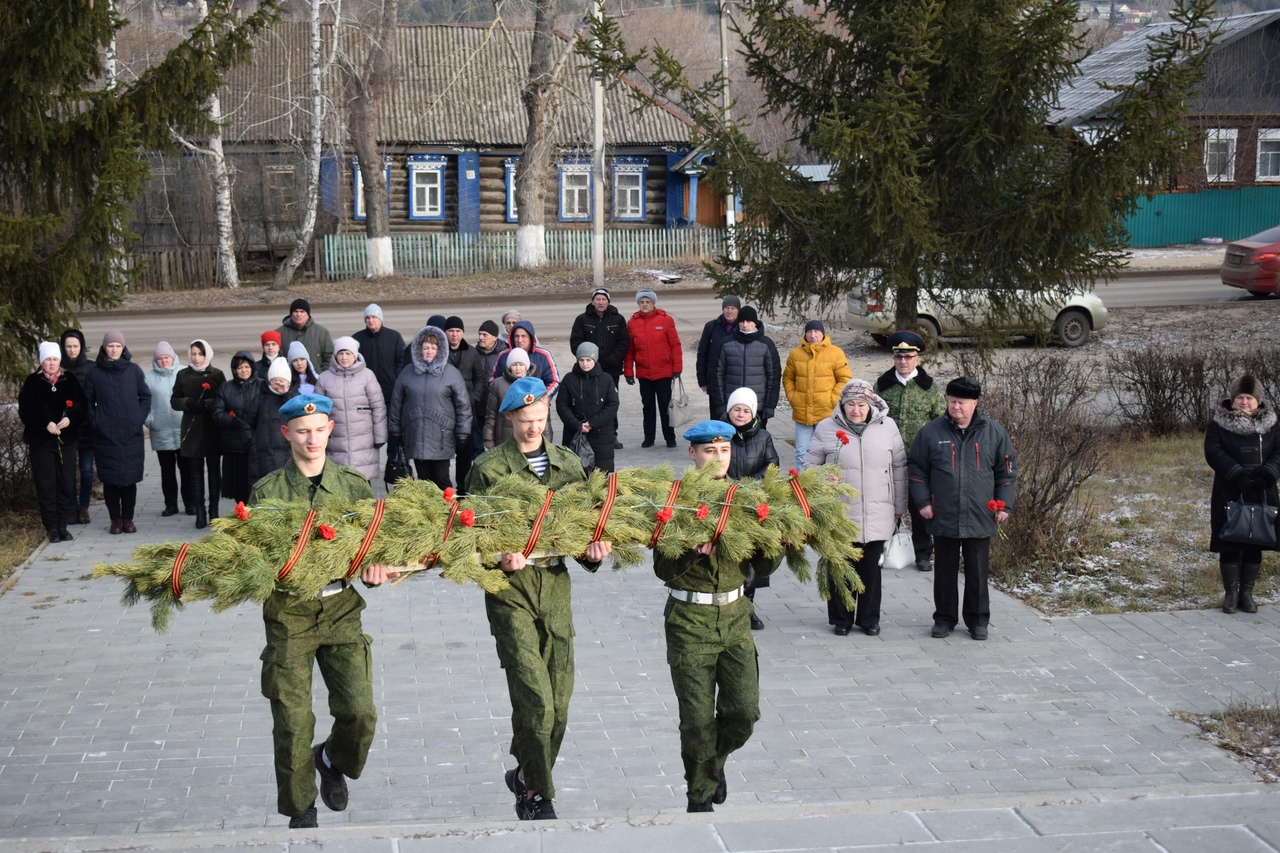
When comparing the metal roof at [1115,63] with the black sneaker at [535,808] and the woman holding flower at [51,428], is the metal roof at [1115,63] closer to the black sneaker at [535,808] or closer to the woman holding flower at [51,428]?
the woman holding flower at [51,428]

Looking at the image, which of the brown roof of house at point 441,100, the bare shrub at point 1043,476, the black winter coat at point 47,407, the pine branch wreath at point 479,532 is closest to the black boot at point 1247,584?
the bare shrub at point 1043,476

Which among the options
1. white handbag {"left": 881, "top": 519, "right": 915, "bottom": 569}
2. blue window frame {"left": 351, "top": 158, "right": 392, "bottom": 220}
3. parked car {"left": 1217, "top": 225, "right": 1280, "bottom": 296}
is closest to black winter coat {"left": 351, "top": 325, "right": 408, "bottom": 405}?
white handbag {"left": 881, "top": 519, "right": 915, "bottom": 569}

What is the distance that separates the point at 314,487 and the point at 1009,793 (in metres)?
3.49

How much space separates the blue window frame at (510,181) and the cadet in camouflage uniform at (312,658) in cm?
3470

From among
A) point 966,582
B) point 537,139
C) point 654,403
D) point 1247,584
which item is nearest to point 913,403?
point 966,582

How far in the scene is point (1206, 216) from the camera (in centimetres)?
3700

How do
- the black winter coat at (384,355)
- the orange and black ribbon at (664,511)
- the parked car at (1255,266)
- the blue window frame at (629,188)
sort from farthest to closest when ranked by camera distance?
the blue window frame at (629,188), the parked car at (1255,266), the black winter coat at (384,355), the orange and black ribbon at (664,511)

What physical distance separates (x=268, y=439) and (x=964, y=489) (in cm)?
551

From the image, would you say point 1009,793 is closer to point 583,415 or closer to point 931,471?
point 931,471

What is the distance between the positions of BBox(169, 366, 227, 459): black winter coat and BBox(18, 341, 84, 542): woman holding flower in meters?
0.84

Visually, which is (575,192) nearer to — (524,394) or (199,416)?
(199,416)

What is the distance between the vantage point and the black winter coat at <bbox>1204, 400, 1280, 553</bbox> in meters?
8.66

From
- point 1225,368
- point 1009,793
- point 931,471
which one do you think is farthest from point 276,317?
point 1009,793

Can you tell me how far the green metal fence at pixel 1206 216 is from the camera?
36.8 m
